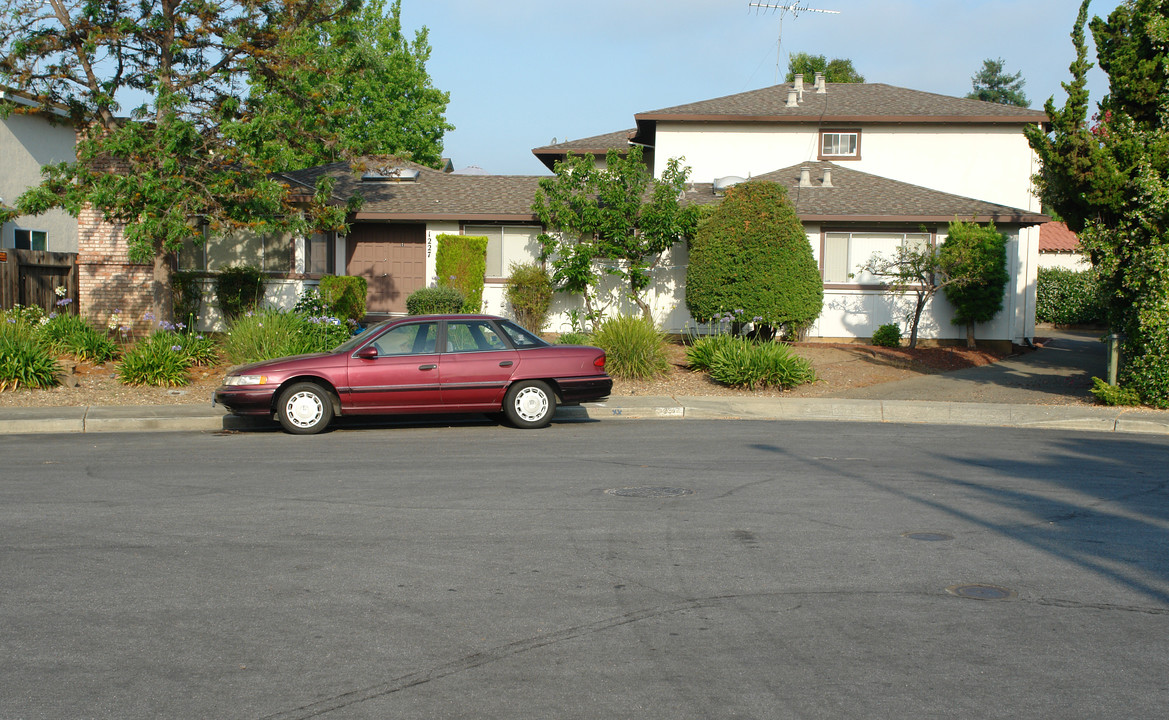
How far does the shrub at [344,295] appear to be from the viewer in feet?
73.6

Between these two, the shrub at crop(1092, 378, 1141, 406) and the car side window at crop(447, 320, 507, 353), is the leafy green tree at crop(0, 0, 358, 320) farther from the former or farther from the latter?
the shrub at crop(1092, 378, 1141, 406)

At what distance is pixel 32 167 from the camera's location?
2448 centimetres

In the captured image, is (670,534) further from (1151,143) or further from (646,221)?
(646,221)

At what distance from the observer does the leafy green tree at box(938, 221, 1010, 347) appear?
70.0 feet

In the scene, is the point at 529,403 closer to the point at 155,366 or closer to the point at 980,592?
the point at 155,366

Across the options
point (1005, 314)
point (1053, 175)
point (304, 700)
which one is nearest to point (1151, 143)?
point (1053, 175)

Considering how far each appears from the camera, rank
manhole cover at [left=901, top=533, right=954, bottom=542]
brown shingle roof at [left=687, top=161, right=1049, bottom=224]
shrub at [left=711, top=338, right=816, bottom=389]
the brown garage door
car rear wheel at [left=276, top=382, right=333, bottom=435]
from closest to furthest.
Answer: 1. manhole cover at [left=901, top=533, right=954, bottom=542]
2. car rear wheel at [left=276, top=382, right=333, bottom=435]
3. shrub at [left=711, top=338, right=816, bottom=389]
4. brown shingle roof at [left=687, top=161, right=1049, bottom=224]
5. the brown garage door

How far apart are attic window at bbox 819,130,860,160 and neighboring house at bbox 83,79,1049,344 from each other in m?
0.03

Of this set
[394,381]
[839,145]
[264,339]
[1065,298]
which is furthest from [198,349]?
[1065,298]

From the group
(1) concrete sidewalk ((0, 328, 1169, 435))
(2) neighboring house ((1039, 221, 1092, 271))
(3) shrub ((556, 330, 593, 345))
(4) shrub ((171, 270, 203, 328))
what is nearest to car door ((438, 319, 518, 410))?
(1) concrete sidewalk ((0, 328, 1169, 435))

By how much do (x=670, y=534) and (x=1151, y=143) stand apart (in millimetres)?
11920

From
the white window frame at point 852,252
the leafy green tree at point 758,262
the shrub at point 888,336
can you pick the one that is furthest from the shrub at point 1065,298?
the leafy green tree at point 758,262

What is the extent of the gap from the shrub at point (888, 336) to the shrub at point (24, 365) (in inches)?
657

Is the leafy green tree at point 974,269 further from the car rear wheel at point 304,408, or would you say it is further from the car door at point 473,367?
the car rear wheel at point 304,408
